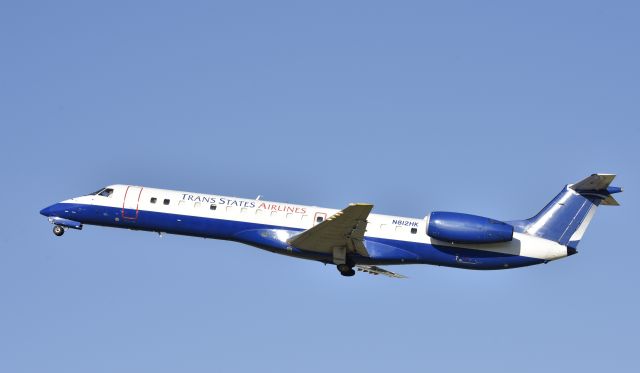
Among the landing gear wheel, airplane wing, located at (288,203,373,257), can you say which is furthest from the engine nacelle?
the landing gear wheel

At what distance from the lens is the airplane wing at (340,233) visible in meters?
39.6

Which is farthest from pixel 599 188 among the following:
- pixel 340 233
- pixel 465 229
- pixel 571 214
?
pixel 340 233

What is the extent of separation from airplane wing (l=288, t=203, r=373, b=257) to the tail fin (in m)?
7.04

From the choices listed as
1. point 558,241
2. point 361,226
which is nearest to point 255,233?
point 361,226

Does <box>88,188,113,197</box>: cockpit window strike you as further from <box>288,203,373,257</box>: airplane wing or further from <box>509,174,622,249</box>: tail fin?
<box>509,174,622,249</box>: tail fin

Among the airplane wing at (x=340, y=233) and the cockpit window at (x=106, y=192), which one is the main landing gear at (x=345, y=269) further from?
the cockpit window at (x=106, y=192)

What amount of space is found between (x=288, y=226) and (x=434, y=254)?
20.0 feet

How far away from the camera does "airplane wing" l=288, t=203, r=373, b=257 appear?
3959 cm

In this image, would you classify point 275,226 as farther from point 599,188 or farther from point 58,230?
point 599,188

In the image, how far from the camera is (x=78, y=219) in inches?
1801

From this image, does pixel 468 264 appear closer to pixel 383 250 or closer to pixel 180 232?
pixel 383 250

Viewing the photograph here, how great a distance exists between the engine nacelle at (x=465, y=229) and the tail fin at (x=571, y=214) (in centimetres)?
219

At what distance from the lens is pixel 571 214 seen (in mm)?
42406

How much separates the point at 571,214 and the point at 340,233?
9579 millimetres
